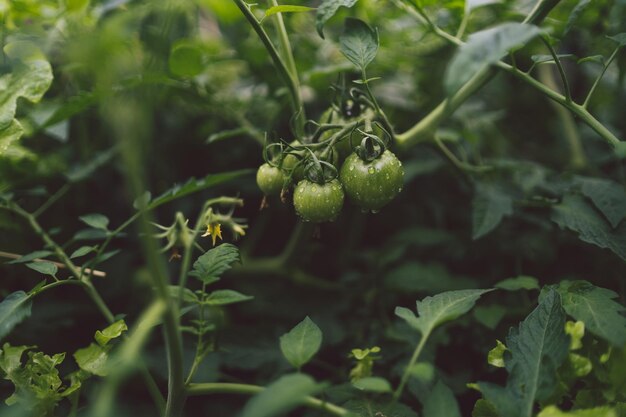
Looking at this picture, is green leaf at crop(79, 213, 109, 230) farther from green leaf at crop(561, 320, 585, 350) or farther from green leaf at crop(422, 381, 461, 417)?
green leaf at crop(561, 320, 585, 350)

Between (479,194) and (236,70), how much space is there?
975mm

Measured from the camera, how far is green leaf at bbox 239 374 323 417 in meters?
0.43

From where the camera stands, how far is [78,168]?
114cm

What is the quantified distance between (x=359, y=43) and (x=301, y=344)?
47 centimetres

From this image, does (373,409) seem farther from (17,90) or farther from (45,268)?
(17,90)

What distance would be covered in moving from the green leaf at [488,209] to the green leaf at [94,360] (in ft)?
2.22

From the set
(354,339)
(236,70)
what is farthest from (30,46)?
(354,339)

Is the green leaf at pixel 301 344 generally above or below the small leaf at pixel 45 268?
above

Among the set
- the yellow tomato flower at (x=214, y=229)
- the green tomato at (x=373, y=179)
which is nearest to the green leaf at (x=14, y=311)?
the yellow tomato flower at (x=214, y=229)

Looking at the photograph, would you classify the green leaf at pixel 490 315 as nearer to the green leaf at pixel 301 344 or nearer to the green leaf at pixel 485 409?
the green leaf at pixel 485 409

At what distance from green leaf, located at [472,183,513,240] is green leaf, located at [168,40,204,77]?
2.08ft

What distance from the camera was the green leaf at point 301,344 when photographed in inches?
22.5

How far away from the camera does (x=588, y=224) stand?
850 millimetres

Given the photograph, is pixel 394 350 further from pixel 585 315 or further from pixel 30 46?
pixel 30 46
